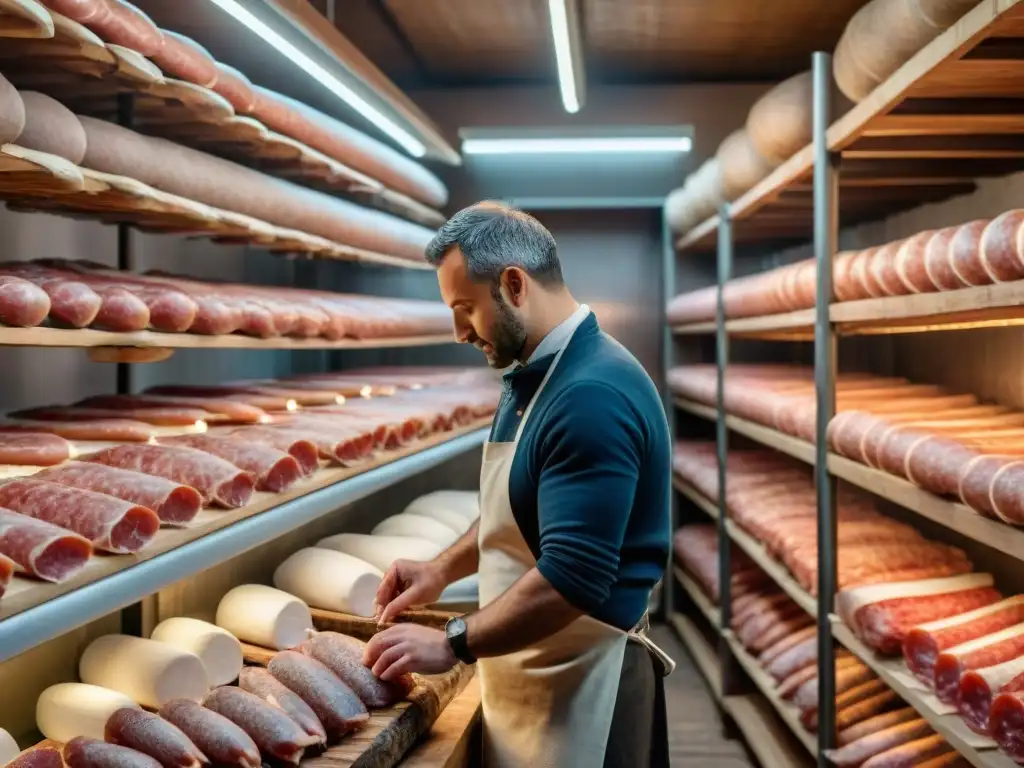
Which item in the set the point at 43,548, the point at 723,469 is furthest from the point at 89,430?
the point at 723,469

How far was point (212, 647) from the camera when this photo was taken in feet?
7.82

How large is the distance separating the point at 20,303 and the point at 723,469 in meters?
3.56

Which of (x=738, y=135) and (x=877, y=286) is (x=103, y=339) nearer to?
(x=877, y=286)

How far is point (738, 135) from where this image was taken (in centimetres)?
456

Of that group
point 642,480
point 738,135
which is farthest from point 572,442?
point 738,135

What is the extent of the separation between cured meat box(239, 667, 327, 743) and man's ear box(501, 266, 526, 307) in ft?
3.07

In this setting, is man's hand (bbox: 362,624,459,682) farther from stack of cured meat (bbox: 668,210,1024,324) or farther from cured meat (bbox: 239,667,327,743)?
stack of cured meat (bbox: 668,210,1024,324)

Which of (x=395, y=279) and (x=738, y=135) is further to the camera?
(x=395, y=279)

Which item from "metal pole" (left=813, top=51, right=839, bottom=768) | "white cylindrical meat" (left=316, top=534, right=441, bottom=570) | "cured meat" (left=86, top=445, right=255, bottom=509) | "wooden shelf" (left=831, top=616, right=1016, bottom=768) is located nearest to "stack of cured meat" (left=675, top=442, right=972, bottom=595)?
"metal pole" (left=813, top=51, right=839, bottom=768)

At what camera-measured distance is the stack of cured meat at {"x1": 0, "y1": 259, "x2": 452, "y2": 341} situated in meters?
1.99

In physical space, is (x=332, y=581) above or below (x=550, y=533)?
below

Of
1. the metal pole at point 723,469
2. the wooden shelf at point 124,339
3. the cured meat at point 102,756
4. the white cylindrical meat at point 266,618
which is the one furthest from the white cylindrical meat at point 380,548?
the metal pole at point 723,469

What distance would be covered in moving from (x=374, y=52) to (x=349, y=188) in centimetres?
182

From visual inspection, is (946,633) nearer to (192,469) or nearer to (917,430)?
(917,430)
